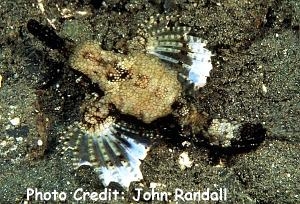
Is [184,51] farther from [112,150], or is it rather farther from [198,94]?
[112,150]

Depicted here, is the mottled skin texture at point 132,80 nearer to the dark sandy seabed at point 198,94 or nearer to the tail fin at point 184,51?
the tail fin at point 184,51

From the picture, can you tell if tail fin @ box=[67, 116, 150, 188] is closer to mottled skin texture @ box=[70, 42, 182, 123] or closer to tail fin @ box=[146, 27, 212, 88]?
mottled skin texture @ box=[70, 42, 182, 123]

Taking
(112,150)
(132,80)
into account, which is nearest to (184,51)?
(132,80)

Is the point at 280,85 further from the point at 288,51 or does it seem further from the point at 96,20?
the point at 96,20

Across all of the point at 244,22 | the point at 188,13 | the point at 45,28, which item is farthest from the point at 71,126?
the point at 244,22

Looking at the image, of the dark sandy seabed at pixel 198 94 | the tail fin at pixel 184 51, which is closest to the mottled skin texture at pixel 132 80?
the tail fin at pixel 184 51

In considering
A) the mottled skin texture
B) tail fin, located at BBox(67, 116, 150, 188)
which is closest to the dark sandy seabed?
tail fin, located at BBox(67, 116, 150, 188)

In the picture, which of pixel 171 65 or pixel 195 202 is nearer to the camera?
pixel 195 202
